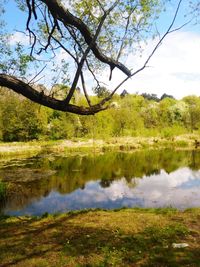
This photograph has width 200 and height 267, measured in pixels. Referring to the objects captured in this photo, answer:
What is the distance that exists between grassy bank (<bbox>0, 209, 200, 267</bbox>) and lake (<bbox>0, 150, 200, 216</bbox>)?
609 cm

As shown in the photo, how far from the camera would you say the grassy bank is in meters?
8.70

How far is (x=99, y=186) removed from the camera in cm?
2762

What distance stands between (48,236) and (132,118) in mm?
85293

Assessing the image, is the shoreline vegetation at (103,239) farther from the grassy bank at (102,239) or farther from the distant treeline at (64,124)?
the distant treeline at (64,124)

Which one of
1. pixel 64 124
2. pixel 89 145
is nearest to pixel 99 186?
pixel 89 145

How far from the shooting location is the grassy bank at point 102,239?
8695 millimetres

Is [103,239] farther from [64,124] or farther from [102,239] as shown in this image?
[64,124]

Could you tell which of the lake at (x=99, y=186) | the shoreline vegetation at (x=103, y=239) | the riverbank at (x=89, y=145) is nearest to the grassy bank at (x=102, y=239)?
the shoreline vegetation at (x=103, y=239)

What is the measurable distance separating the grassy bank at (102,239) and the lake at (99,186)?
6.09 m

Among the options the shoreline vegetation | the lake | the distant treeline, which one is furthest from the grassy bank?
the distant treeline

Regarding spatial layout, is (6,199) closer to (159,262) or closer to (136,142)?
(159,262)

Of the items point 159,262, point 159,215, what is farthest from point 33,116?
point 159,262

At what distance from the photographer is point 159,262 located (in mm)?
8438

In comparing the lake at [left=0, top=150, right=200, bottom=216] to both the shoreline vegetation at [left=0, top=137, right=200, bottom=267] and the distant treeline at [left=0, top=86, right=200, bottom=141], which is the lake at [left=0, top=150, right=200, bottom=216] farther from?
the distant treeline at [left=0, top=86, right=200, bottom=141]
